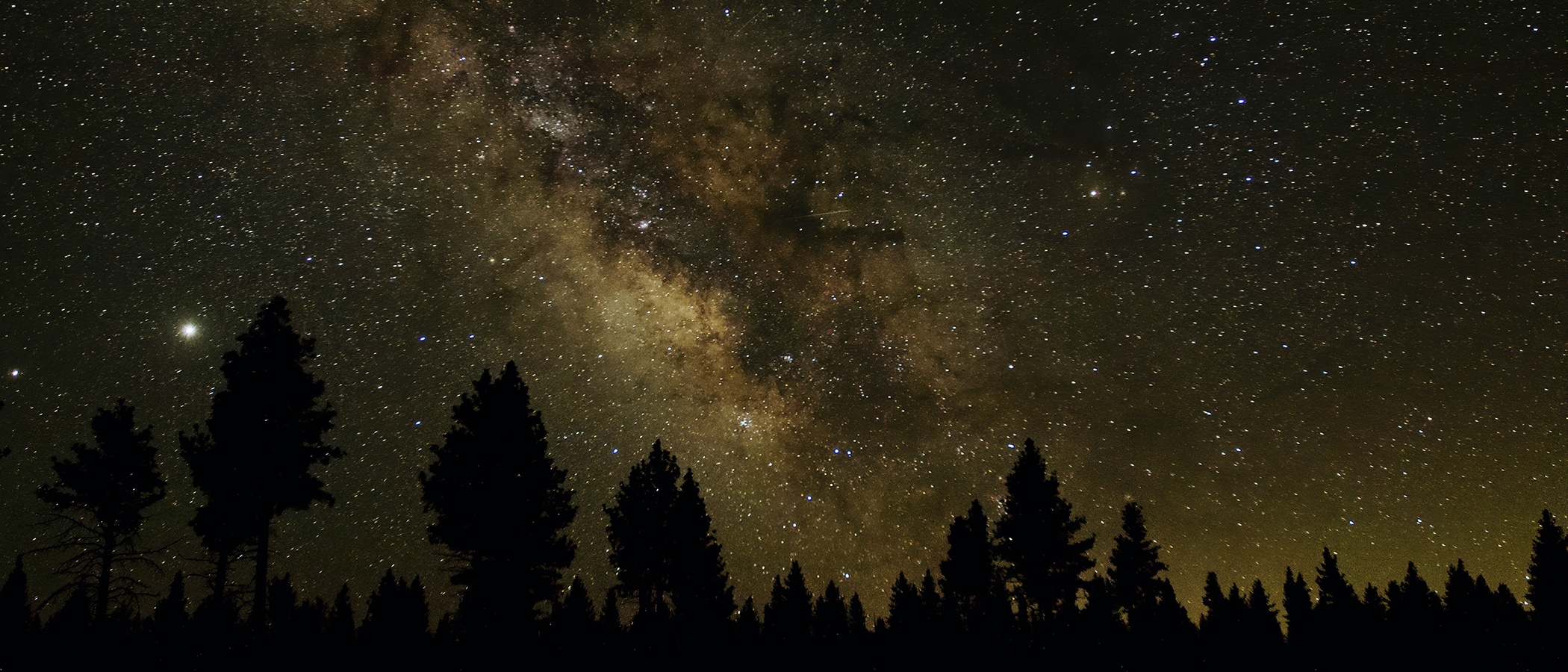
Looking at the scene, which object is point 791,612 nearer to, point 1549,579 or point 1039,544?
point 1039,544

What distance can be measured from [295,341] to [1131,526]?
49928 millimetres

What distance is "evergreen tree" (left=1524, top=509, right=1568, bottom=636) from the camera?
134ft

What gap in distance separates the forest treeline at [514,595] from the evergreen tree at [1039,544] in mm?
95

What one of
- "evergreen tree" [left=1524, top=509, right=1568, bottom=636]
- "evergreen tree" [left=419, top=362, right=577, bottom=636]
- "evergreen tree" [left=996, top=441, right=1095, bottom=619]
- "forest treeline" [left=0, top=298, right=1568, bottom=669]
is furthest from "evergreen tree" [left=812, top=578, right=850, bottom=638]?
"evergreen tree" [left=1524, top=509, right=1568, bottom=636]

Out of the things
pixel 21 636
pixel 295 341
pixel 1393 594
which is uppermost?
pixel 295 341

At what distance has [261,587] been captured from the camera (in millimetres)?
18750

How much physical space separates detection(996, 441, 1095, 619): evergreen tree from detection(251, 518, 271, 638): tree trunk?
A: 29.8m

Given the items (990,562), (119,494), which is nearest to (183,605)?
(119,494)

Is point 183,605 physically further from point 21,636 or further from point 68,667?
point 68,667

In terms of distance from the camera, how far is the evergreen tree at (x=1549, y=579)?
40.8 metres

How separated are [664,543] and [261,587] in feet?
55.3

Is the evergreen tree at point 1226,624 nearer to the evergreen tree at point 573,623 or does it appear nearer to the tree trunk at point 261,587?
the evergreen tree at point 573,623

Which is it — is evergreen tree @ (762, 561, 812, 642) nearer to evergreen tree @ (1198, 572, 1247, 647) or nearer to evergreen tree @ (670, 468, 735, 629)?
evergreen tree @ (670, 468, 735, 629)

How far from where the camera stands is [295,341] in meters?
21.7
